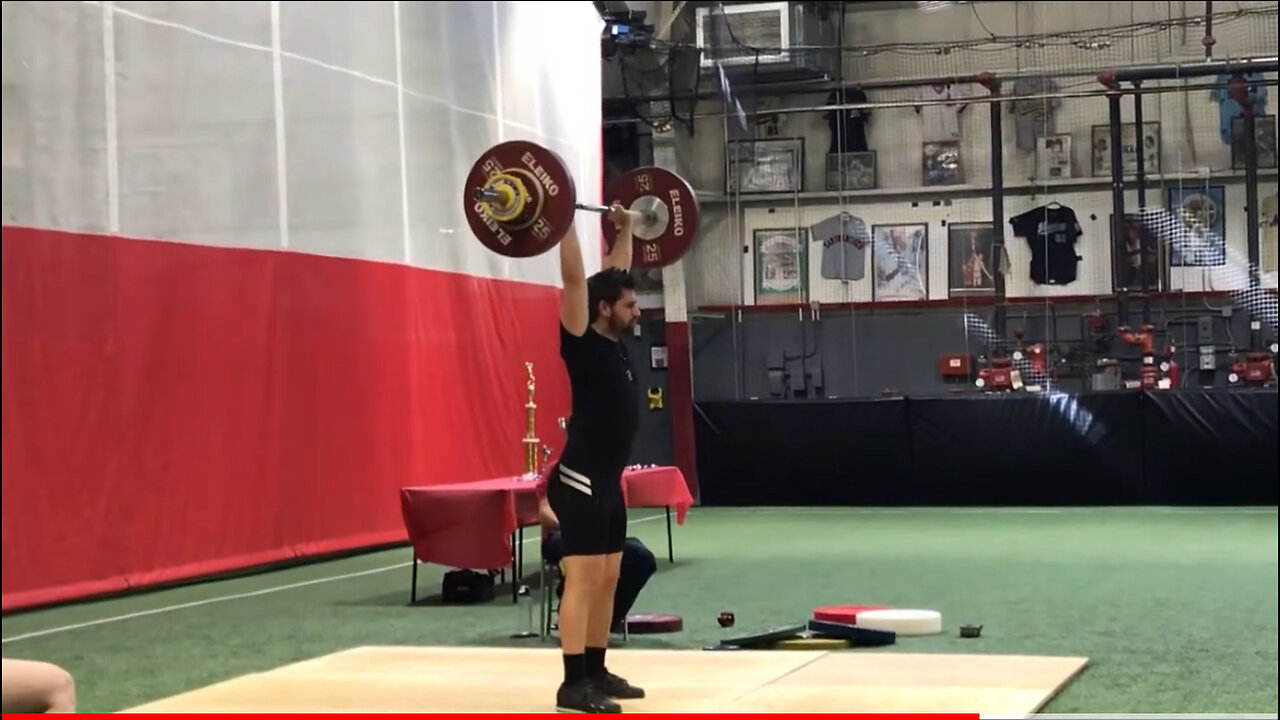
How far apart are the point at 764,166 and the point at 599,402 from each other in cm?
154

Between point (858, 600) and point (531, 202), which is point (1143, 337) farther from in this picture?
point (531, 202)

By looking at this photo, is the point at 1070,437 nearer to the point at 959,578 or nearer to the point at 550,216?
the point at 959,578

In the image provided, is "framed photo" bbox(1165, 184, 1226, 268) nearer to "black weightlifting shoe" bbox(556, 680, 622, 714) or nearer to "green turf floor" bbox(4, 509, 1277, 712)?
"green turf floor" bbox(4, 509, 1277, 712)

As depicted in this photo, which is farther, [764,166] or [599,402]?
[764,166]

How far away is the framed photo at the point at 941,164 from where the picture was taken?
18.5 feet

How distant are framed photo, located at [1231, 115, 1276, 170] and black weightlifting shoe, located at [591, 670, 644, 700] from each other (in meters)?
6.55

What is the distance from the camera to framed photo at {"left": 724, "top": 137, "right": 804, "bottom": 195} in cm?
471

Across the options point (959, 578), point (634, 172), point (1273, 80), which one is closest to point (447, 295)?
point (959, 578)

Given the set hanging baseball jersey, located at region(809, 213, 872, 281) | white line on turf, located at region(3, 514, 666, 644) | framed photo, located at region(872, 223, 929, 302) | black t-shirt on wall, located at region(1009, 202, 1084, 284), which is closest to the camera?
white line on turf, located at region(3, 514, 666, 644)

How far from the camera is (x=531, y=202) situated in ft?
9.12

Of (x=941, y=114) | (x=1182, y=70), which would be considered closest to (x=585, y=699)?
(x=941, y=114)

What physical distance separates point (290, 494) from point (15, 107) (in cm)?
237

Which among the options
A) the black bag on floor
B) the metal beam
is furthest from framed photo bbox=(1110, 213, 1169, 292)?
the black bag on floor

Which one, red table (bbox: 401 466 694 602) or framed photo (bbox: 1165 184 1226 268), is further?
framed photo (bbox: 1165 184 1226 268)
